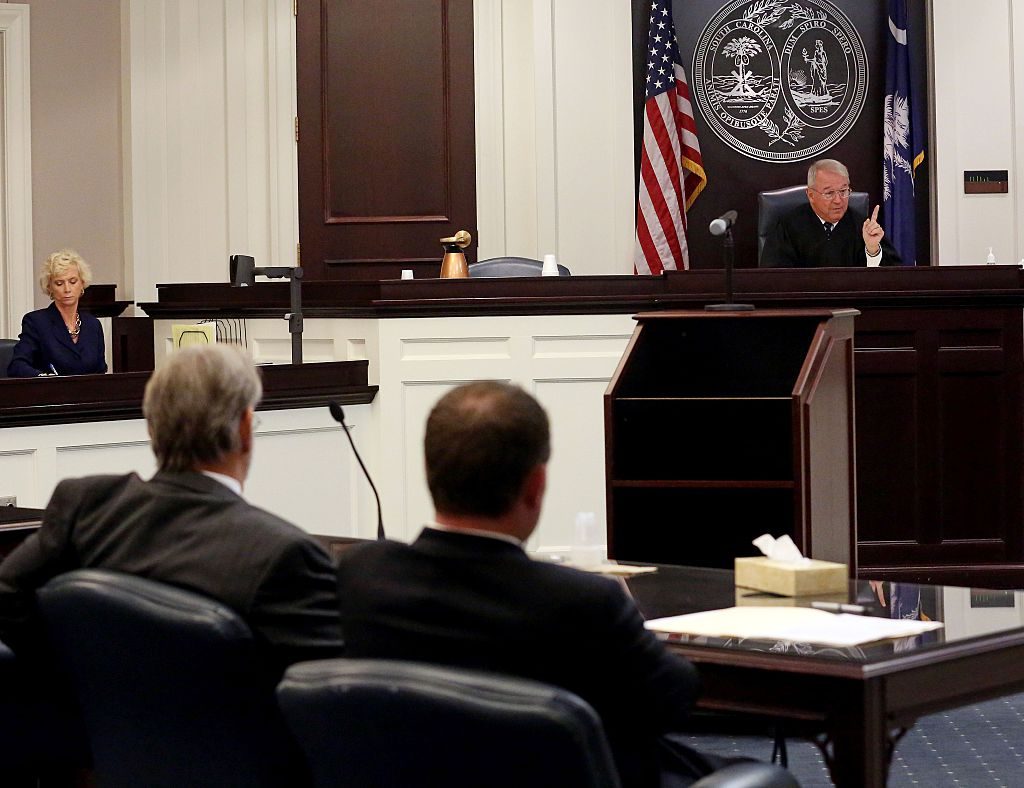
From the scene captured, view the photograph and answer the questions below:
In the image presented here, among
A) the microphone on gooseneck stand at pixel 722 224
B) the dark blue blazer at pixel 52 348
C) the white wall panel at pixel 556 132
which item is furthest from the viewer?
the white wall panel at pixel 556 132

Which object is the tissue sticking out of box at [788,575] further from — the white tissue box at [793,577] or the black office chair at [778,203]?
the black office chair at [778,203]

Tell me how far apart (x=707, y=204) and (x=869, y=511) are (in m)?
3.41

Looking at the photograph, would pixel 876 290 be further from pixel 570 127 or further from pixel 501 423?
pixel 501 423

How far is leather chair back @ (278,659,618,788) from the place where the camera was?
1520 mm

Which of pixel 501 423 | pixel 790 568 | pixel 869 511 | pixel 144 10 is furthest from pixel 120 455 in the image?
pixel 144 10

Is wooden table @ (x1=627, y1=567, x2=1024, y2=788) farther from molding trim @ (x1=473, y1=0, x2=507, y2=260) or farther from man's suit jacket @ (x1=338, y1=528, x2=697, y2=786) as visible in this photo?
molding trim @ (x1=473, y1=0, x2=507, y2=260)

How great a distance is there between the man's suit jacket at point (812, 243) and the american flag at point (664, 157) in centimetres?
150

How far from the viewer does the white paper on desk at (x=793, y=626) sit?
214cm

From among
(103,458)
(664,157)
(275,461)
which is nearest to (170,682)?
(103,458)

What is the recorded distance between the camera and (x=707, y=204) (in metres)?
8.85

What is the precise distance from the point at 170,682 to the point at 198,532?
212mm

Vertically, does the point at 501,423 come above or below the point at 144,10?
below

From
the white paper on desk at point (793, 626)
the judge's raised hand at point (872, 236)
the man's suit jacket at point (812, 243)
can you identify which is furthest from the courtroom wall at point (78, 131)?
the white paper on desk at point (793, 626)

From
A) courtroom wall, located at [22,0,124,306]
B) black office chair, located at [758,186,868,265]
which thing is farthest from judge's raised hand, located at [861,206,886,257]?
courtroom wall, located at [22,0,124,306]
